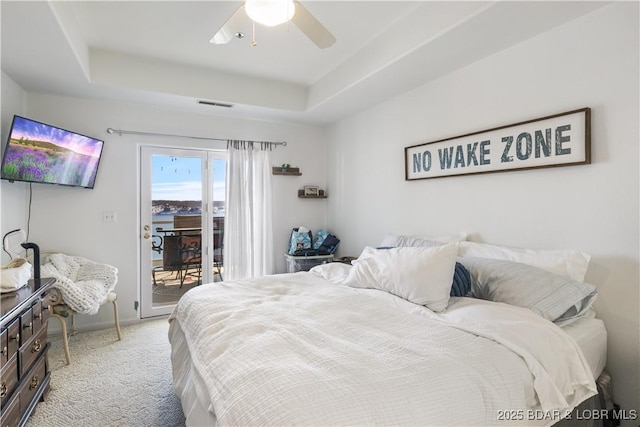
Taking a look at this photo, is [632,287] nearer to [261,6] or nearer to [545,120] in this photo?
[545,120]

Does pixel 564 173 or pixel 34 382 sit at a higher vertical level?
pixel 564 173

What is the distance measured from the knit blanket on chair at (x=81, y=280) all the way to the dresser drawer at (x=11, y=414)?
3.38 ft

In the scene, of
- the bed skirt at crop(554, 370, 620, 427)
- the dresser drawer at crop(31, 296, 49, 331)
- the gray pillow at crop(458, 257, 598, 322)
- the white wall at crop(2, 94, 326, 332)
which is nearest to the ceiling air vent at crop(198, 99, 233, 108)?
the white wall at crop(2, 94, 326, 332)

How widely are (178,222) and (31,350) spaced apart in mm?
2036

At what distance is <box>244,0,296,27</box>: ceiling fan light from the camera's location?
64.9 inches

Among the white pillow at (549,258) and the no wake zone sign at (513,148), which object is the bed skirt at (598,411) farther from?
the no wake zone sign at (513,148)

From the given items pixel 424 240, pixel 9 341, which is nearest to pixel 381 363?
pixel 424 240

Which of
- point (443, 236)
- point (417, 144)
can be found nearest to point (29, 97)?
point (417, 144)

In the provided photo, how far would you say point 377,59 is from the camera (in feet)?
8.77

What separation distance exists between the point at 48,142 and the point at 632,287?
13.9ft

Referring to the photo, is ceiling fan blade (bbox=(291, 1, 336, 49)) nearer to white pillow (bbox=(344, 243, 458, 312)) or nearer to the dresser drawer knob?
white pillow (bbox=(344, 243, 458, 312))

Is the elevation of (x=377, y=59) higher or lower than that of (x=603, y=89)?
higher

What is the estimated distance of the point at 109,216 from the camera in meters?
3.46

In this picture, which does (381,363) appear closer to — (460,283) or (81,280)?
(460,283)
